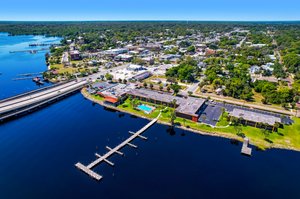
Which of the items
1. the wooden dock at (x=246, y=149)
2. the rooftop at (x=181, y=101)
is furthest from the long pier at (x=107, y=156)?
the wooden dock at (x=246, y=149)

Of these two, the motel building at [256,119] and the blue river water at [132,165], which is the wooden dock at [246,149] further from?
the motel building at [256,119]

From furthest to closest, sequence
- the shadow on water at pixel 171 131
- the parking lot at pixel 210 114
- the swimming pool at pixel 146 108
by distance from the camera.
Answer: the swimming pool at pixel 146 108 → the parking lot at pixel 210 114 → the shadow on water at pixel 171 131

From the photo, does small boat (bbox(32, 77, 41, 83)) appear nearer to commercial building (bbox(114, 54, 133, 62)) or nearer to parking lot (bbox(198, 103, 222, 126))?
commercial building (bbox(114, 54, 133, 62))

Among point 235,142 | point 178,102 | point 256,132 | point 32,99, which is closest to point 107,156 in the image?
point 235,142

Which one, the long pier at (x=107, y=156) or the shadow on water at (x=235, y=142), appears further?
the shadow on water at (x=235, y=142)

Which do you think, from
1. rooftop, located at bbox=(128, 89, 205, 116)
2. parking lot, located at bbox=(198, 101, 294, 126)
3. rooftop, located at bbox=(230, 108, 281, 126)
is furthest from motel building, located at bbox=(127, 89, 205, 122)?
rooftop, located at bbox=(230, 108, 281, 126)

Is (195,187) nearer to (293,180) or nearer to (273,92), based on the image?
(293,180)
